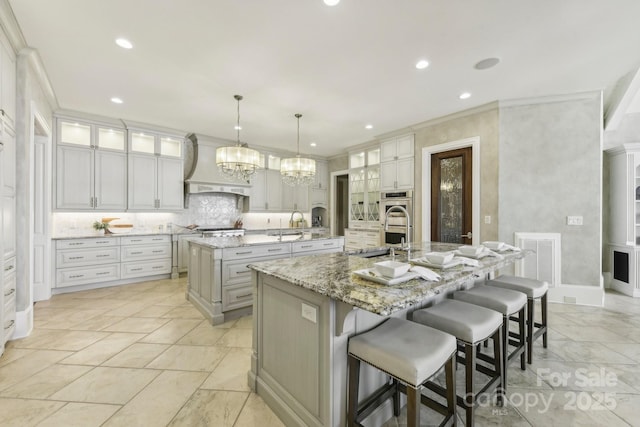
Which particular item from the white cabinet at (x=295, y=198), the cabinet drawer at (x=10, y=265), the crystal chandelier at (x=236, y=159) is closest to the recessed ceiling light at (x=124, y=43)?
the crystal chandelier at (x=236, y=159)

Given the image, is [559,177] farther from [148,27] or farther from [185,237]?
[185,237]

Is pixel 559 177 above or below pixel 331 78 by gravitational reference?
below

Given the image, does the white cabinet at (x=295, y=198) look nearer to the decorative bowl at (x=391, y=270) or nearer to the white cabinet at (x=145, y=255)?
the white cabinet at (x=145, y=255)

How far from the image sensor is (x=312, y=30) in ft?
7.84

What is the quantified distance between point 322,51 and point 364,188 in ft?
13.1

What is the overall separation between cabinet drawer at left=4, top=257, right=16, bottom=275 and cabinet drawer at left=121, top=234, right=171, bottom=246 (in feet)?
6.78

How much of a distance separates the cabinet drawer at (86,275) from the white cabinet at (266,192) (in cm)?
287

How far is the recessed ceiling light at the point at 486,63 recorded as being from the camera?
9.37 feet

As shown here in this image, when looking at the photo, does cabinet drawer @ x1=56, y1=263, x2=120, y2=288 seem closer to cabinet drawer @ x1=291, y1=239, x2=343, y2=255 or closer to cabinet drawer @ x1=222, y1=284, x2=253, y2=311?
cabinet drawer @ x1=222, y1=284, x2=253, y2=311

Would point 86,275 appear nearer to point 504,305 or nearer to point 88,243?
A: point 88,243

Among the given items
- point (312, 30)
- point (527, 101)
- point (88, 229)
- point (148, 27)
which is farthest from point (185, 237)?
point (527, 101)

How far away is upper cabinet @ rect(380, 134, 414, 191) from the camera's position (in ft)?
16.9

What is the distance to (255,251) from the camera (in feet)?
11.0

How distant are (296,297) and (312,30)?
225 centimetres
